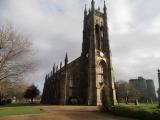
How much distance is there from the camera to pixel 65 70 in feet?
172

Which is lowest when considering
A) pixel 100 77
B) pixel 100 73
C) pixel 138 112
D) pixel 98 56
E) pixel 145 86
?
pixel 138 112

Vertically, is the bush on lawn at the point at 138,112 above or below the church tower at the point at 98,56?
below

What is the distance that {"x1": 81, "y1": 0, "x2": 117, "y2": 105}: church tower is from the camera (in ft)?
168

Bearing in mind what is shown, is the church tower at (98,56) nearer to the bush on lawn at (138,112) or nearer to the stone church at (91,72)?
the stone church at (91,72)

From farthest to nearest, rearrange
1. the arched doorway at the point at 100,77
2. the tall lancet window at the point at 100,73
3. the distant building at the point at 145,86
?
the distant building at the point at 145,86
the tall lancet window at the point at 100,73
the arched doorway at the point at 100,77

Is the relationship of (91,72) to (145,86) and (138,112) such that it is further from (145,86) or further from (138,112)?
(145,86)

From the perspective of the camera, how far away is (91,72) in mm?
52562

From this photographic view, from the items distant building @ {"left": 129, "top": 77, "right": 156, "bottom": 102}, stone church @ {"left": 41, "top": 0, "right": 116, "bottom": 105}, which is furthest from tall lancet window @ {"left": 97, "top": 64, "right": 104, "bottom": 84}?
distant building @ {"left": 129, "top": 77, "right": 156, "bottom": 102}

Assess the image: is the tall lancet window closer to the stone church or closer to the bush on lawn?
the stone church

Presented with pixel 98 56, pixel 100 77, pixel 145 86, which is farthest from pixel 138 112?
pixel 145 86

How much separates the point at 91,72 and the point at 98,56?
611 centimetres

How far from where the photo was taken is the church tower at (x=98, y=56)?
168 ft

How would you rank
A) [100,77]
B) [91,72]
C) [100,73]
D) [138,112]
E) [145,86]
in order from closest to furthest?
1. [138,112]
2. [91,72]
3. [100,77]
4. [100,73]
5. [145,86]

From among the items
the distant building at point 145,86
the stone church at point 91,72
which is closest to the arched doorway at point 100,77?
the stone church at point 91,72
